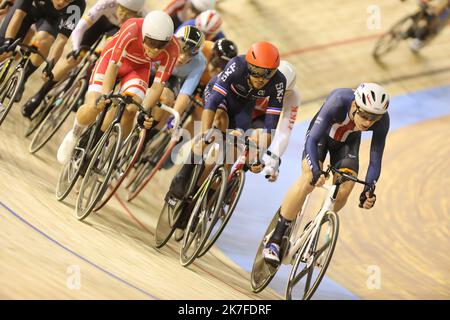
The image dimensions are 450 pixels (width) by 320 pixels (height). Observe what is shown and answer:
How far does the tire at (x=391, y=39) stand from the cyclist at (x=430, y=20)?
12cm

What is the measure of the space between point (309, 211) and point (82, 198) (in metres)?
3.23

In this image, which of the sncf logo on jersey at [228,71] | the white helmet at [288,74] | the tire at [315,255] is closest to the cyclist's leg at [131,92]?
the sncf logo on jersey at [228,71]

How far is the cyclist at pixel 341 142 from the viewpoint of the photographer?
5.83 metres

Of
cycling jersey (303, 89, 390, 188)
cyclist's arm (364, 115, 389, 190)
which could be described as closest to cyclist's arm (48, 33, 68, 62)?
cycling jersey (303, 89, 390, 188)

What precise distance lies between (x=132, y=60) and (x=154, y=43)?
1.22 feet

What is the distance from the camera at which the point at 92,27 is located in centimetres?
802

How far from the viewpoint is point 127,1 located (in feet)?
24.3

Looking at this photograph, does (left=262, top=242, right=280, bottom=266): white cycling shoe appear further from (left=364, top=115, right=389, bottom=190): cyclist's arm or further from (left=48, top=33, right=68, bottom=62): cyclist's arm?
(left=48, top=33, right=68, bottom=62): cyclist's arm

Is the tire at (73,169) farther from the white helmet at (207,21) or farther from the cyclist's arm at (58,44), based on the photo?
the white helmet at (207,21)

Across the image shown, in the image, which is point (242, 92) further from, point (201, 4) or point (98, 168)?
point (201, 4)

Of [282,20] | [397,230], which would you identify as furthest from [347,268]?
[282,20]

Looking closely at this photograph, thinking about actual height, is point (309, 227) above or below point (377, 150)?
below

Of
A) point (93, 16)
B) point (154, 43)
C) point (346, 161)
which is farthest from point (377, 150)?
point (93, 16)
